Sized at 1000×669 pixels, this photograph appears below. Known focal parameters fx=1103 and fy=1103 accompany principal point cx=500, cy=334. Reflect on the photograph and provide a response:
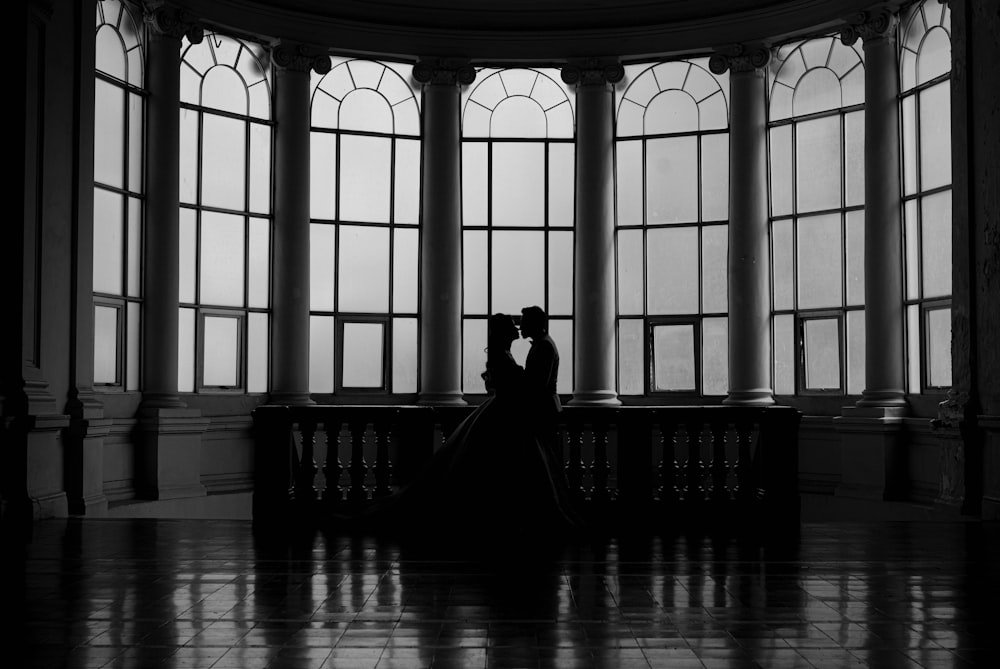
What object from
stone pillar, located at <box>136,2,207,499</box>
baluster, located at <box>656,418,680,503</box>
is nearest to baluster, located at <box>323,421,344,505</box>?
baluster, located at <box>656,418,680,503</box>

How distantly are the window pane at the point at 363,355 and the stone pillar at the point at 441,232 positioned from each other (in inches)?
27.2

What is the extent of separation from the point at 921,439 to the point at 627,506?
15.4 ft

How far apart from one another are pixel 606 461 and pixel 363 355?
6.33m

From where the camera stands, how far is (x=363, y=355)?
14703 mm

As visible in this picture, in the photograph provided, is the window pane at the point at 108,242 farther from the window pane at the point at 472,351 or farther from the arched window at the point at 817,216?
the arched window at the point at 817,216

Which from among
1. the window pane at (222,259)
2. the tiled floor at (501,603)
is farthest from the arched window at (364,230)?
the tiled floor at (501,603)

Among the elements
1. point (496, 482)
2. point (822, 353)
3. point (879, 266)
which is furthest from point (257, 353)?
point (879, 266)

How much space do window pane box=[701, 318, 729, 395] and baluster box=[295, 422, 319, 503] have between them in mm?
7033

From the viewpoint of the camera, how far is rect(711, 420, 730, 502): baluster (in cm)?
905

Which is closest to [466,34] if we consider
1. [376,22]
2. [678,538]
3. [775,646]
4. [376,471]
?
[376,22]

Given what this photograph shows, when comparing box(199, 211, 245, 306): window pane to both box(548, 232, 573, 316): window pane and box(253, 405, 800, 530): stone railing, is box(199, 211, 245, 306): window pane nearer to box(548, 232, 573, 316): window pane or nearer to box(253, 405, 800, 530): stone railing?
box(548, 232, 573, 316): window pane

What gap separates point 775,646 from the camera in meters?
4.59

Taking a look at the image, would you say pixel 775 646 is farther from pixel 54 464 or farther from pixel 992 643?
pixel 54 464

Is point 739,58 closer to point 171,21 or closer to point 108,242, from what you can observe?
point 171,21
